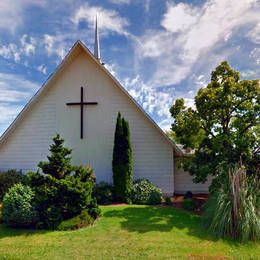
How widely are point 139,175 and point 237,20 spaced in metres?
7.96

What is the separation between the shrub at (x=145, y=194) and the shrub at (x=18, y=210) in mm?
4598

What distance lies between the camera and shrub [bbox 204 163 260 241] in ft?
20.5

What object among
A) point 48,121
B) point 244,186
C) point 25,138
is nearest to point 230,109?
point 244,186

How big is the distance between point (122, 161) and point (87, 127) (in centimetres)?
283

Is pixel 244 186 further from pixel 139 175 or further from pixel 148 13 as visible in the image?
pixel 148 13

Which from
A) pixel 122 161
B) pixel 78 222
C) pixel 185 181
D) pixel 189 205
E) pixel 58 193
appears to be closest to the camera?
pixel 78 222

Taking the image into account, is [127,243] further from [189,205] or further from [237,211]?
[189,205]

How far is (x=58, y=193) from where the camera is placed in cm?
715

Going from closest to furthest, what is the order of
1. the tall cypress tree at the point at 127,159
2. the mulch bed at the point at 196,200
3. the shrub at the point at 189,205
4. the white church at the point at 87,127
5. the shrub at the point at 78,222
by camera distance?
the shrub at the point at 78,222 → the shrub at the point at 189,205 → the mulch bed at the point at 196,200 → the tall cypress tree at the point at 127,159 → the white church at the point at 87,127

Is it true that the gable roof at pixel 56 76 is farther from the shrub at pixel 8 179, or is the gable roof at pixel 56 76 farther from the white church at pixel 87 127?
the shrub at pixel 8 179

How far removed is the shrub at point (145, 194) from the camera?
10234 millimetres

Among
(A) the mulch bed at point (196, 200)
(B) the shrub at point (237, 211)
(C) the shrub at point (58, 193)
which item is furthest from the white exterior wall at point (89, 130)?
(B) the shrub at point (237, 211)

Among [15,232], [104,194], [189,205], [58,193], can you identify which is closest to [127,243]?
[58,193]

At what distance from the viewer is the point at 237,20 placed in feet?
29.9
